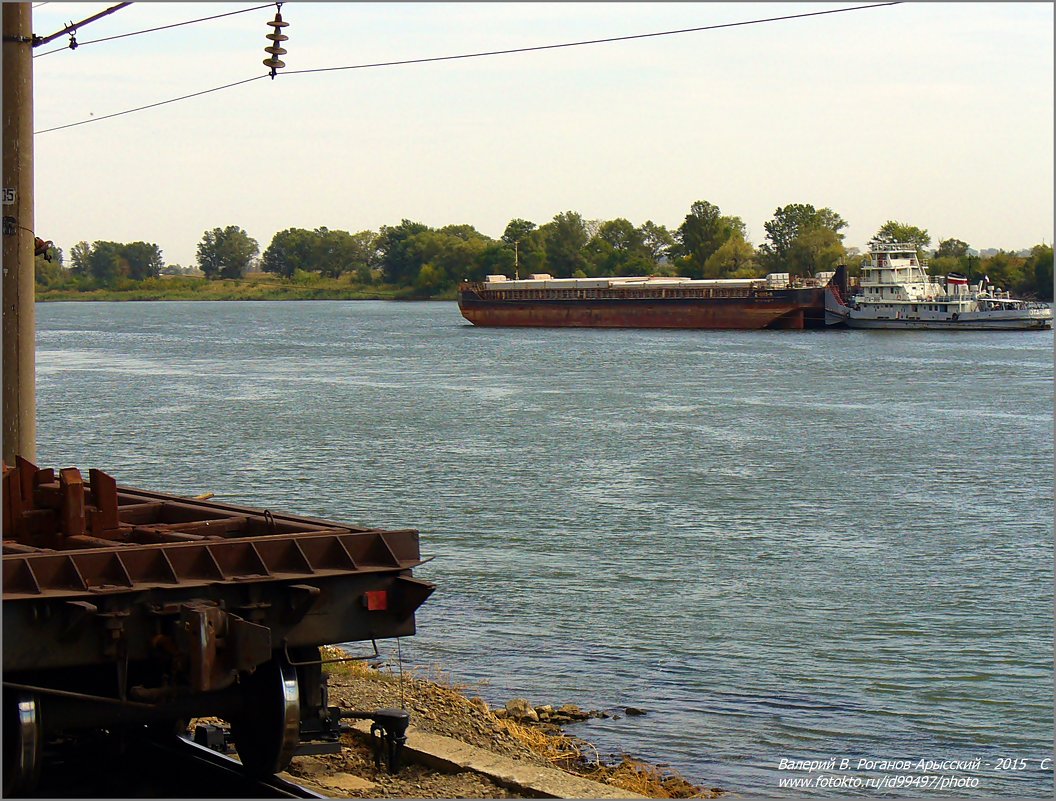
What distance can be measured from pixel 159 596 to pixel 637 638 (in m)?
9.17

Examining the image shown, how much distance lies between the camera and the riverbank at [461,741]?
7.95 metres

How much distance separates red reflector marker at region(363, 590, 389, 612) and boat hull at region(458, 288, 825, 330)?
86.6 metres

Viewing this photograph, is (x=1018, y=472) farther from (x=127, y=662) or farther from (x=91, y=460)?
(x=127, y=662)

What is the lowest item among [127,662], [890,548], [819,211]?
[890,548]

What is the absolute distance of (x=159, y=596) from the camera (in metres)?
6.75

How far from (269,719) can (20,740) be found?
52.5 inches

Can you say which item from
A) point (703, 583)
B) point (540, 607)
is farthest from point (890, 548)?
point (540, 607)

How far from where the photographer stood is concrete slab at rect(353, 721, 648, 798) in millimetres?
7930

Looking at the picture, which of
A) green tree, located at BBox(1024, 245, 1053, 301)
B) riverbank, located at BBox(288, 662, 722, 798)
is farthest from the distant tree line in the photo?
riverbank, located at BBox(288, 662, 722, 798)

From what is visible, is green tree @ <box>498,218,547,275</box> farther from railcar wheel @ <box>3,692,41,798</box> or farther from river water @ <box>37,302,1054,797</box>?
railcar wheel @ <box>3,692,41,798</box>

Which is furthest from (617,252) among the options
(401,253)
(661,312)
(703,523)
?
(703,523)

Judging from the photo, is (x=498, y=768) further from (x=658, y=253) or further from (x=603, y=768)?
(x=658, y=253)

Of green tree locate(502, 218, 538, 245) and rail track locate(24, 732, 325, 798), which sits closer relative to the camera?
rail track locate(24, 732, 325, 798)

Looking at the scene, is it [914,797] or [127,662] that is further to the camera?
[914,797]
